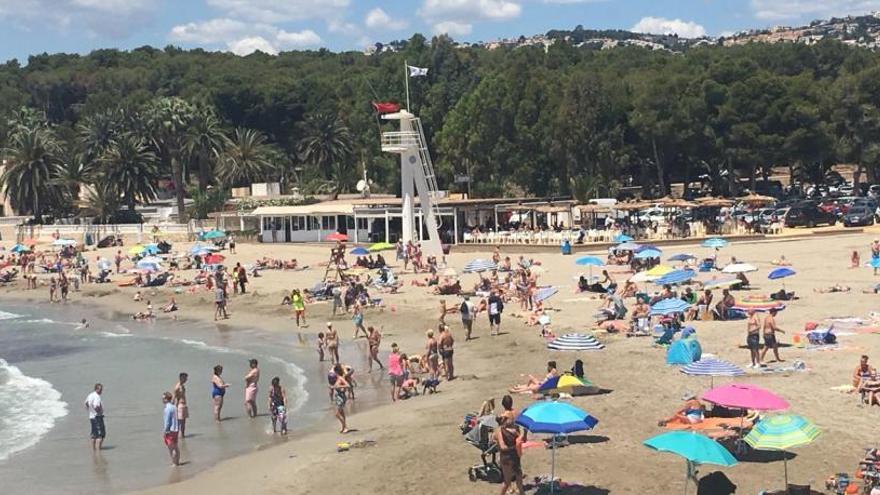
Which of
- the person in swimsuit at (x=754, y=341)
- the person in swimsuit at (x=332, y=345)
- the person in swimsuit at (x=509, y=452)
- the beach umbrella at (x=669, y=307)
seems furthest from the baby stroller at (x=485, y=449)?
the person in swimsuit at (x=332, y=345)

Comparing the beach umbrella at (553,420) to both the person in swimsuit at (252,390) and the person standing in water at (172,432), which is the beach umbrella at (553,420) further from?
the person in swimsuit at (252,390)

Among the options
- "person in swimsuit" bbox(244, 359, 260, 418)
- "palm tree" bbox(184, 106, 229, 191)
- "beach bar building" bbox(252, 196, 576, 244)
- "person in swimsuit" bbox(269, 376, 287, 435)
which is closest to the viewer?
"person in swimsuit" bbox(269, 376, 287, 435)

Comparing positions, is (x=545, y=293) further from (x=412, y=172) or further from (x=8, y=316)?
(x=8, y=316)

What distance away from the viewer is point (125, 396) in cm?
2358

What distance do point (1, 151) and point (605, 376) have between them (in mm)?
71705

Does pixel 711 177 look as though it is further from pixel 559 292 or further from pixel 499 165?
pixel 559 292

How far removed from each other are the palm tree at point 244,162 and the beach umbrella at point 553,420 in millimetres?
67808

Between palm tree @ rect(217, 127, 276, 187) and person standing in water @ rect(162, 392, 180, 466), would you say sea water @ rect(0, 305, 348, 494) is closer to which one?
person standing in water @ rect(162, 392, 180, 466)

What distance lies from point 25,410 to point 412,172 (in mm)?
26333

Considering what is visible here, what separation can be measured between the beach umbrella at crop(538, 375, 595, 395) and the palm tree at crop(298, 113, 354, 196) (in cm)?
6449

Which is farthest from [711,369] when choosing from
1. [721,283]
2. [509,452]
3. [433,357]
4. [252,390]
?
[721,283]

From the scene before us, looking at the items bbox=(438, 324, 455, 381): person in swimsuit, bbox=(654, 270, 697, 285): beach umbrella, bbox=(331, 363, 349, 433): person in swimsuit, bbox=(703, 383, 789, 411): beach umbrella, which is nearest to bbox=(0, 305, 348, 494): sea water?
bbox=(331, 363, 349, 433): person in swimsuit

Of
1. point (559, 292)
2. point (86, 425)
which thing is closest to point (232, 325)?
point (559, 292)

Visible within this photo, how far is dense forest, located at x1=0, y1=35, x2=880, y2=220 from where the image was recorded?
6297 cm
